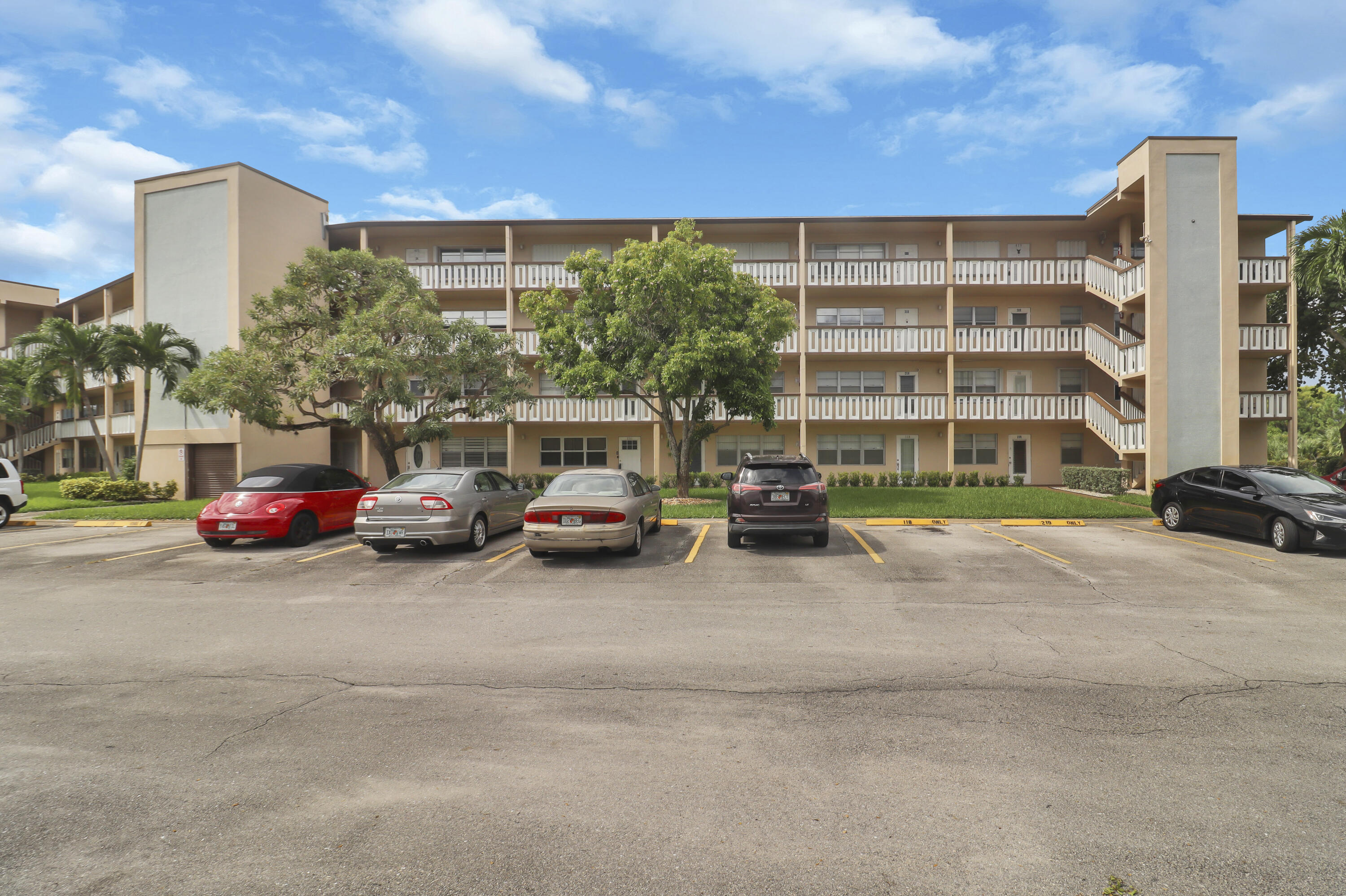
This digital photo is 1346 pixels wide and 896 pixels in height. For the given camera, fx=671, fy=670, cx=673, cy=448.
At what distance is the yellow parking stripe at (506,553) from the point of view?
11164 millimetres

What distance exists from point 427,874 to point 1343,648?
26.9 feet

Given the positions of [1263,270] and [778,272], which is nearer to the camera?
[1263,270]

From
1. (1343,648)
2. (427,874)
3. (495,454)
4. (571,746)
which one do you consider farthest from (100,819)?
(495,454)

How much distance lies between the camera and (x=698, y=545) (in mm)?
12820

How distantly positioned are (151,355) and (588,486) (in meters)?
21.4

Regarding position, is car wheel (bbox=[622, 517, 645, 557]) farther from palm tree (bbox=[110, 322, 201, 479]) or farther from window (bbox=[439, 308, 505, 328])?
window (bbox=[439, 308, 505, 328])

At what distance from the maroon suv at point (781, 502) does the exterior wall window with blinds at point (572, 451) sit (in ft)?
62.5

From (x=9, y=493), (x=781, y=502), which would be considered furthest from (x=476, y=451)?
(x=781, y=502)

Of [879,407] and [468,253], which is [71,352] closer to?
[468,253]

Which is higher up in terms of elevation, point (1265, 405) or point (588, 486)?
point (1265, 405)

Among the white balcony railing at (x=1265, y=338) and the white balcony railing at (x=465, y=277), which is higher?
the white balcony railing at (x=465, y=277)

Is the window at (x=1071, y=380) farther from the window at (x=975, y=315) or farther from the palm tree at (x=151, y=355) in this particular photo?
the palm tree at (x=151, y=355)

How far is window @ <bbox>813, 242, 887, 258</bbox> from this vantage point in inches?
1164

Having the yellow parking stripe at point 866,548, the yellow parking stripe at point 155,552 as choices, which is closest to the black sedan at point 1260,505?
the yellow parking stripe at point 866,548
